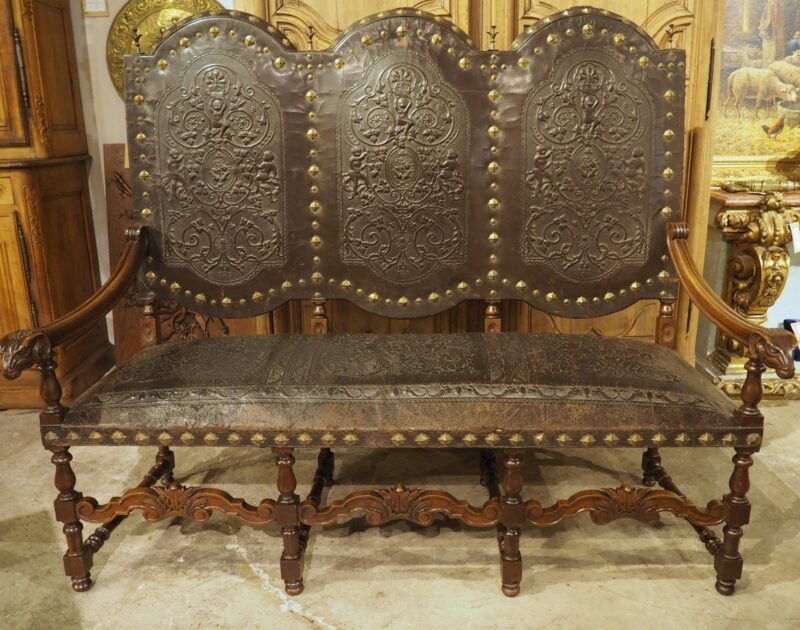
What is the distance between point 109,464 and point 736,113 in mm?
3283

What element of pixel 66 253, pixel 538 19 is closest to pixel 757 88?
pixel 538 19

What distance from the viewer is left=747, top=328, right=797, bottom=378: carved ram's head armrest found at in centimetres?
183

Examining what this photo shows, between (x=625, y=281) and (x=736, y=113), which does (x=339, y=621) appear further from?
(x=736, y=113)

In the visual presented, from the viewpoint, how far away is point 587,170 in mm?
2496

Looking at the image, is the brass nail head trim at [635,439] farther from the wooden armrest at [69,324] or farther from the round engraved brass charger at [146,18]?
the round engraved brass charger at [146,18]

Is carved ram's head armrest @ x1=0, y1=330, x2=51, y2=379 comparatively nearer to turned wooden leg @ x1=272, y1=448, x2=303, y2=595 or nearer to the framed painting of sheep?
turned wooden leg @ x1=272, y1=448, x2=303, y2=595

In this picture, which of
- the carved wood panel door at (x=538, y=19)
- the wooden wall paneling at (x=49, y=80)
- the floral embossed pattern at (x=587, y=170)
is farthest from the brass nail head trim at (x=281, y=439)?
the wooden wall paneling at (x=49, y=80)

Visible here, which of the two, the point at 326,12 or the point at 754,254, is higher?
the point at 326,12

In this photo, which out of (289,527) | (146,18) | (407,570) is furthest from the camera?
(146,18)

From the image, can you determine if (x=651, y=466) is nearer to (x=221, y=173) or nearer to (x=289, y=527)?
(x=289, y=527)

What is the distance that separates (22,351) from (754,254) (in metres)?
3.02

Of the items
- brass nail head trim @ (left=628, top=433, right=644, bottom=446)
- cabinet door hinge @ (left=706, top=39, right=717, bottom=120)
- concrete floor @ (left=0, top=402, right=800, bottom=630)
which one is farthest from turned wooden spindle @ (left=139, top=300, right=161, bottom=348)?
cabinet door hinge @ (left=706, top=39, right=717, bottom=120)

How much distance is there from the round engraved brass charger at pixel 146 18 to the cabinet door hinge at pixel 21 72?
50cm

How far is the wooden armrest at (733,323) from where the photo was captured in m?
1.84
